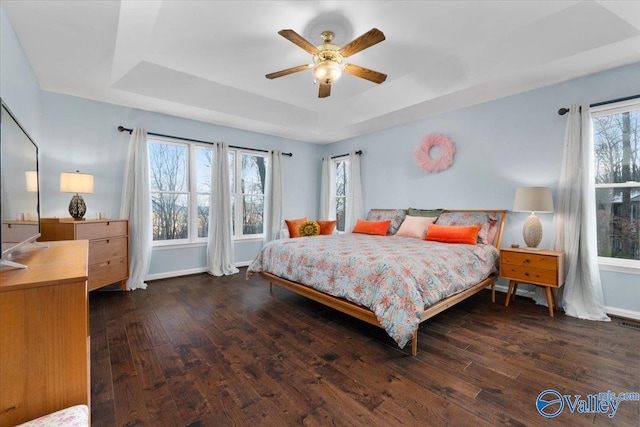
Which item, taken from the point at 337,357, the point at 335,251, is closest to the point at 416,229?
the point at 335,251

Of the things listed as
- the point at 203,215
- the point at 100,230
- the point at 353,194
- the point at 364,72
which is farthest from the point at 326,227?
the point at 100,230

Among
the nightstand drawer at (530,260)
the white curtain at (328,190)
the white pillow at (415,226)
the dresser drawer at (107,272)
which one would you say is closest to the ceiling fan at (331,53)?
the white pillow at (415,226)

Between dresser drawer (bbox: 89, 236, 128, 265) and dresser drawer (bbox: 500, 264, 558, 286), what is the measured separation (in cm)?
462

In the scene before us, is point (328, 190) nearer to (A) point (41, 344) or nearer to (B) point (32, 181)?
(B) point (32, 181)

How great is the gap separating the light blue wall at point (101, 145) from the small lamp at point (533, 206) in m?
4.25

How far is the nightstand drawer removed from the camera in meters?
2.86

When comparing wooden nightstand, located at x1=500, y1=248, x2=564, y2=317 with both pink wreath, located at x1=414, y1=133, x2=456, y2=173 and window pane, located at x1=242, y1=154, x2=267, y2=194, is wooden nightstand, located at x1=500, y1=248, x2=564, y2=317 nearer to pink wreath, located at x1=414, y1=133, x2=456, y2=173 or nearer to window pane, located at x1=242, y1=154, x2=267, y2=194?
pink wreath, located at x1=414, y1=133, x2=456, y2=173

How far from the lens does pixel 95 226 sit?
3205mm

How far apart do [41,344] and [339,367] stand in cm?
164

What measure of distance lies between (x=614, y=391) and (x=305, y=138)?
5215mm

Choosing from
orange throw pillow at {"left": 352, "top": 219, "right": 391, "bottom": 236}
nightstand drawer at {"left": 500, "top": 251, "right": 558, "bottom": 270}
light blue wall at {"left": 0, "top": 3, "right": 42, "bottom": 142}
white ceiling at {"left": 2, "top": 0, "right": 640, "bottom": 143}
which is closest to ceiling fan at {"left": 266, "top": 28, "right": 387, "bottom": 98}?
white ceiling at {"left": 2, "top": 0, "right": 640, "bottom": 143}

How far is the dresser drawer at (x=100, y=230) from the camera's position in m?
3.05

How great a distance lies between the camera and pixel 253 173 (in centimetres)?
533
